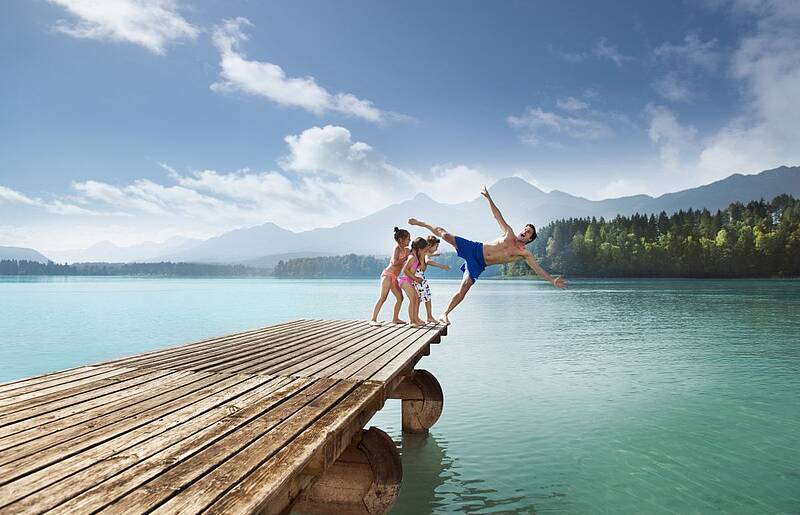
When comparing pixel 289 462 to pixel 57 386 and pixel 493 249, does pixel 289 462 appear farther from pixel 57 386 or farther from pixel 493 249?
pixel 493 249

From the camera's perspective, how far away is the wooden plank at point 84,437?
120 inches

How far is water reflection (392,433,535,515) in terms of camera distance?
6793 mm

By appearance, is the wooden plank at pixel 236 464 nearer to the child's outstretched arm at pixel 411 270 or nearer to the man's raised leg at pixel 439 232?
the man's raised leg at pixel 439 232

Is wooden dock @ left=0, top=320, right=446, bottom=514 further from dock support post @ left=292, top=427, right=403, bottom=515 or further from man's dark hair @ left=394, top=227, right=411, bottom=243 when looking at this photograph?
man's dark hair @ left=394, top=227, right=411, bottom=243

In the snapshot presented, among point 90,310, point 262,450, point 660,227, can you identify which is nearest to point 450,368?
point 262,450

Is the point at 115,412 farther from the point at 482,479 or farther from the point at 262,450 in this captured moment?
the point at 482,479

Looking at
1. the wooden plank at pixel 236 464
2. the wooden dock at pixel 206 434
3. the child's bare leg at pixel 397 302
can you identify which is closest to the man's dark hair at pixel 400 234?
the child's bare leg at pixel 397 302

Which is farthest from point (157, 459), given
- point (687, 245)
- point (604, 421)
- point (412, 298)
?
point (687, 245)

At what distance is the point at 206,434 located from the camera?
364 cm

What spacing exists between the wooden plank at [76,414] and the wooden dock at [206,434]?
0.4 inches

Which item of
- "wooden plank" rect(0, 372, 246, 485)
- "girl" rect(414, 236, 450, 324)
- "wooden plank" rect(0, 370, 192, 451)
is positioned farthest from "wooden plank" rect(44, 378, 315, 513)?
"girl" rect(414, 236, 450, 324)

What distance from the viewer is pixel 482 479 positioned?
7.71m

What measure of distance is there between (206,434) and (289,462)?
793mm

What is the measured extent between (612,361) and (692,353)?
12.0 feet
